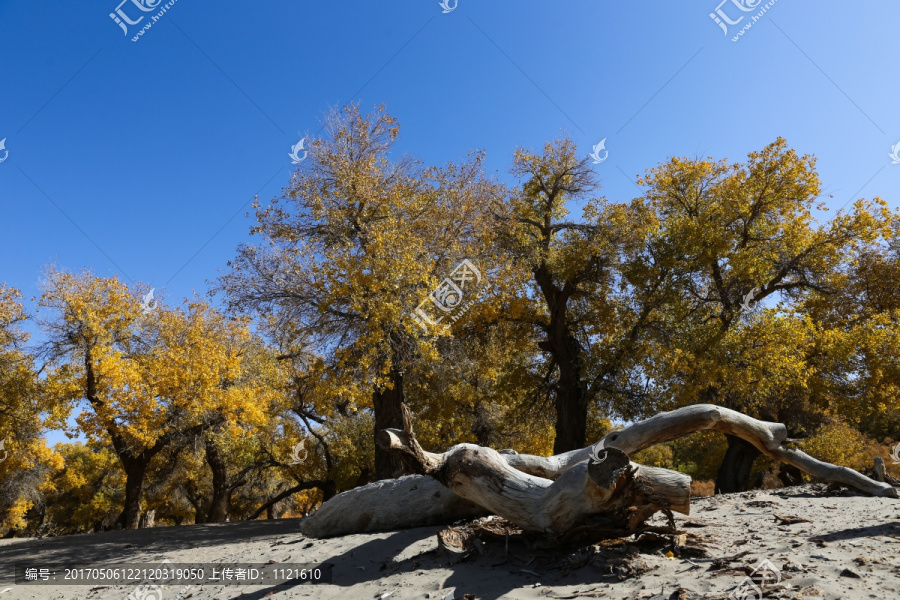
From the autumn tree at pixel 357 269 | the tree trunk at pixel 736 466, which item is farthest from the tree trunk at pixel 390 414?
the tree trunk at pixel 736 466

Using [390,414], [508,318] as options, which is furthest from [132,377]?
[508,318]

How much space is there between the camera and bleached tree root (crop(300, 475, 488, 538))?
24.3 ft

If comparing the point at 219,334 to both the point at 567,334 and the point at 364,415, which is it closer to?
the point at 364,415

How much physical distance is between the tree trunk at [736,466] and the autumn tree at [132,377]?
14.3 meters

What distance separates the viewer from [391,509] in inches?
297

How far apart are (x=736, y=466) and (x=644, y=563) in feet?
44.9

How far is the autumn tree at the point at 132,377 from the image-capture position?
15.6 m
